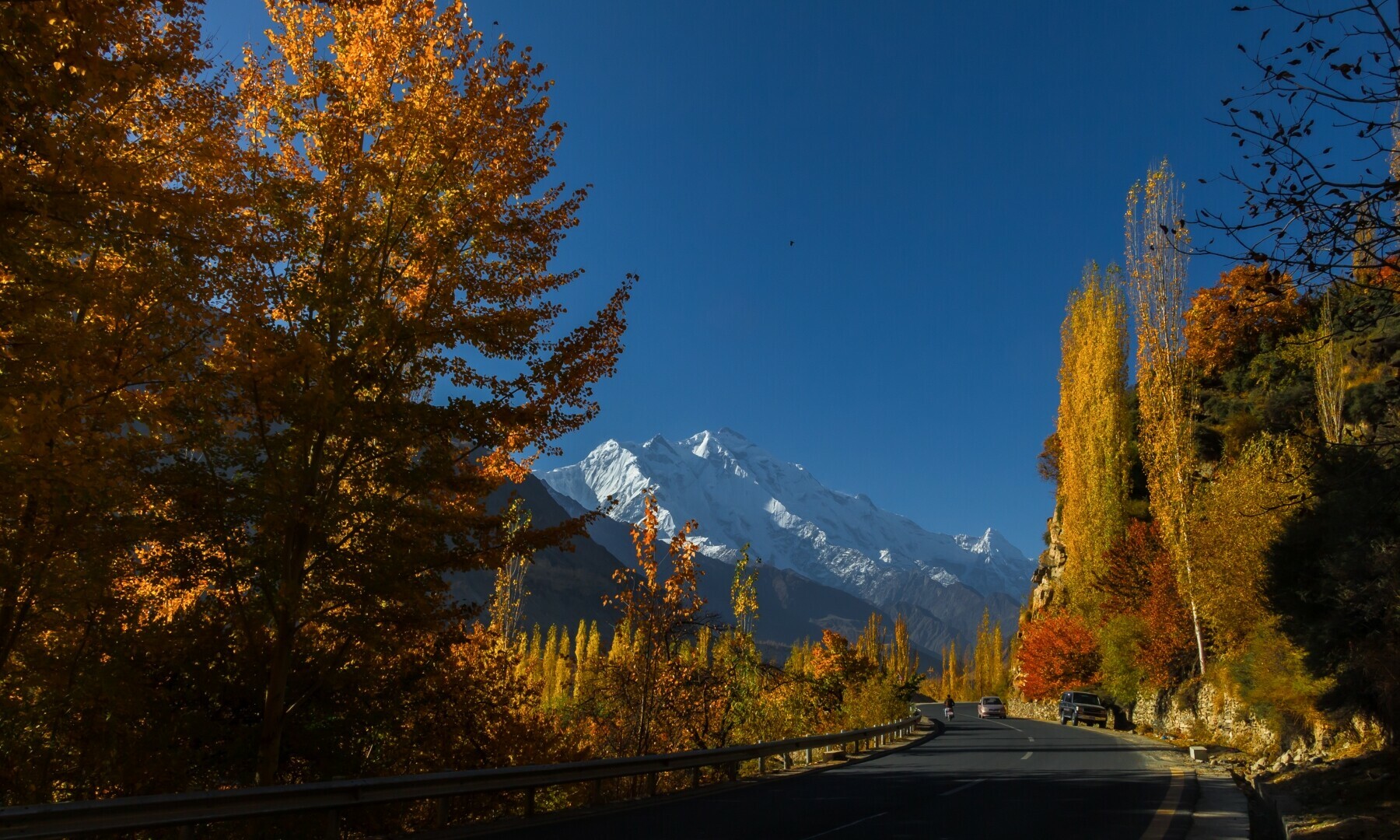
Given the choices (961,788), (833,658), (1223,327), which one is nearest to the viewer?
(961,788)

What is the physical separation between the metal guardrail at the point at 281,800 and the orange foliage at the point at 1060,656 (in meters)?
43.6

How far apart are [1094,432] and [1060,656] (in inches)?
546

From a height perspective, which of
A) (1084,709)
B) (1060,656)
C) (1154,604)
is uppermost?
(1154,604)

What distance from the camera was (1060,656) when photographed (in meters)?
50.7

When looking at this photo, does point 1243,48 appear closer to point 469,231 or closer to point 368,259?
point 469,231

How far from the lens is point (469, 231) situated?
1125 cm

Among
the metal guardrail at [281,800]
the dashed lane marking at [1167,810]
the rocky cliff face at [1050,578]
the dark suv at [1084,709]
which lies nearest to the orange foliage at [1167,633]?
the dark suv at [1084,709]

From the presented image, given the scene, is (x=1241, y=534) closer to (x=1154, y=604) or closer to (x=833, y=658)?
(x=1154, y=604)

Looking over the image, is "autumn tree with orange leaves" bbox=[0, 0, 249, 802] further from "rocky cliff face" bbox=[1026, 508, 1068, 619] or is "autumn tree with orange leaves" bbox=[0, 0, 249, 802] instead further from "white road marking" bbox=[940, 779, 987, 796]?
"rocky cliff face" bbox=[1026, 508, 1068, 619]

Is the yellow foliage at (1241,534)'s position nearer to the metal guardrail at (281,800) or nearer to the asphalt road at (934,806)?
the asphalt road at (934,806)

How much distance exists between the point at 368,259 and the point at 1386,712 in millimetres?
18909

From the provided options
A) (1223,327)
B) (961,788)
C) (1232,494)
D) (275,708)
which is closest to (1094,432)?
(1223,327)

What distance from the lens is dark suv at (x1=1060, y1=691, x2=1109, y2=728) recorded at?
136 feet

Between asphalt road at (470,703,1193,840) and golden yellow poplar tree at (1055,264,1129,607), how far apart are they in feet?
98.7
